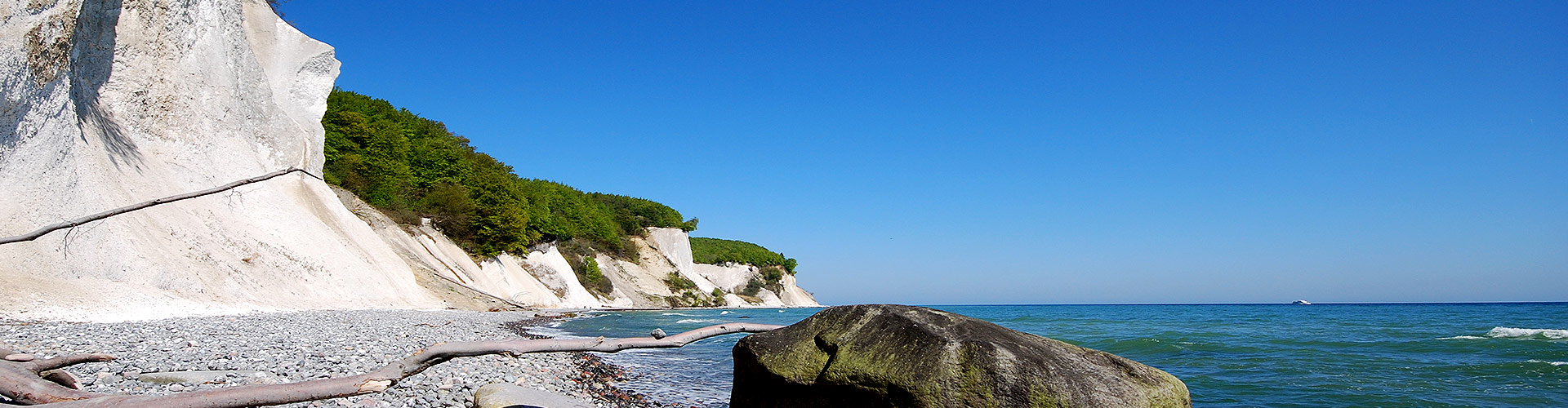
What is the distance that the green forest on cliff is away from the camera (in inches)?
1309

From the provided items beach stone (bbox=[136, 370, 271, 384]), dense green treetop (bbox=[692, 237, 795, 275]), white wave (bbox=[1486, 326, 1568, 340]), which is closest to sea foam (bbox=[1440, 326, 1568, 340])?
white wave (bbox=[1486, 326, 1568, 340])

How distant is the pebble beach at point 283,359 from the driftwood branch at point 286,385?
1.99 meters

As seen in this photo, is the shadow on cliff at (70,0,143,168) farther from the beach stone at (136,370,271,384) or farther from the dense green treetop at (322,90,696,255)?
the dense green treetop at (322,90,696,255)

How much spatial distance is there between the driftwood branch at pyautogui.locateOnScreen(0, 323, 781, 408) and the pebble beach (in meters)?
1.99

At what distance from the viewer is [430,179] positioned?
40.0m

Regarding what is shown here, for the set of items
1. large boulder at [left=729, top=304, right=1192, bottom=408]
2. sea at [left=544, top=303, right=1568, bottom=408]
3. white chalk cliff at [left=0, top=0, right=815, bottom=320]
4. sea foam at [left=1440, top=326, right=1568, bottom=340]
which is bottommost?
sea at [left=544, top=303, right=1568, bottom=408]

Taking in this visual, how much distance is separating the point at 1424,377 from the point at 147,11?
26.5 m

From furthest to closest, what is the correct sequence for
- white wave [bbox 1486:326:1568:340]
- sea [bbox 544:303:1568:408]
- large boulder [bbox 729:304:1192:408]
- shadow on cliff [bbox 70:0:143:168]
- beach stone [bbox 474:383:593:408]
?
white wave [bbox 1486:326:1568:340]
shadow on cliff [bbox 70:0:143:168]
sea [bbox 544:303:1568:408]
beach stone [bbox 474:383:593:408]
large boulder [bbox 729:304:1192:408]

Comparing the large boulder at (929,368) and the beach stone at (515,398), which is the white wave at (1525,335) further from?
the beach stone at (515,398)

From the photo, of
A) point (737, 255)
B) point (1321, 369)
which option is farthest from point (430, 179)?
point (737, 255)

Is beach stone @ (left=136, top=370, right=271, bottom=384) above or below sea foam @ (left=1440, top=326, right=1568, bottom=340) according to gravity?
below

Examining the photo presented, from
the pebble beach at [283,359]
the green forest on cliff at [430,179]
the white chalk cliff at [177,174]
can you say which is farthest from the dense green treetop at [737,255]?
the pebble beach at [283,359]

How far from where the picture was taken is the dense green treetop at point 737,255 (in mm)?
89125

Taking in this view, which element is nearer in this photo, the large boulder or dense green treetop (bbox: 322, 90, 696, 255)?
the large boulder
